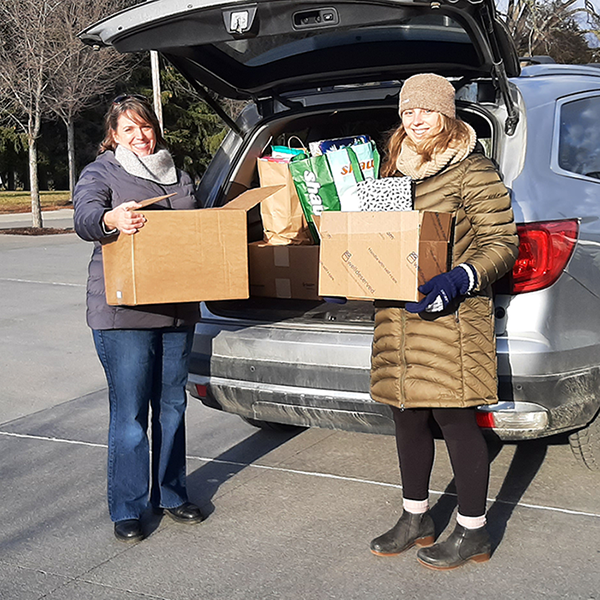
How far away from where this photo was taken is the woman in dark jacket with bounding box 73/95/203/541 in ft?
10.5

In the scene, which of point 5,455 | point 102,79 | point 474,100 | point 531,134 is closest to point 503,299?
point 531,134

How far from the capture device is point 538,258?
310 cm

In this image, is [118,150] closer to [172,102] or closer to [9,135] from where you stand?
[172,102]

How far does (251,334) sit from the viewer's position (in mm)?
3586

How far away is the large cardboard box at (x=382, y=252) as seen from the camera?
8.90 ft

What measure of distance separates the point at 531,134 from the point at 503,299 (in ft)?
2.28

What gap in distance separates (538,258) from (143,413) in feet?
5.35

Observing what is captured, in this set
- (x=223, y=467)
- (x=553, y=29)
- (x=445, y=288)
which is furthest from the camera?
(x=553, y=29)

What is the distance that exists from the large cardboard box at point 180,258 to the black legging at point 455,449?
0.79 meters

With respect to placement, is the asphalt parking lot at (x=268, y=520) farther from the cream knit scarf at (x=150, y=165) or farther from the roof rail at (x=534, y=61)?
the roof rail at (x=534, y=61)

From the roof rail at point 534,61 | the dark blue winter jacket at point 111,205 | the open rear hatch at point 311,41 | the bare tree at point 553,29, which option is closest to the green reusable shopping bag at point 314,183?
the open rear hatch at point 311,41

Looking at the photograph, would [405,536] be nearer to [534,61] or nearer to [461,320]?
[461,320]

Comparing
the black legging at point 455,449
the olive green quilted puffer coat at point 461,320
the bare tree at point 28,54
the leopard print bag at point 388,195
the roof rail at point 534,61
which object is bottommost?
the black legging at point 455,449

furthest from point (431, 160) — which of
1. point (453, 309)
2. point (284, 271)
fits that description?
point (284, 271)
